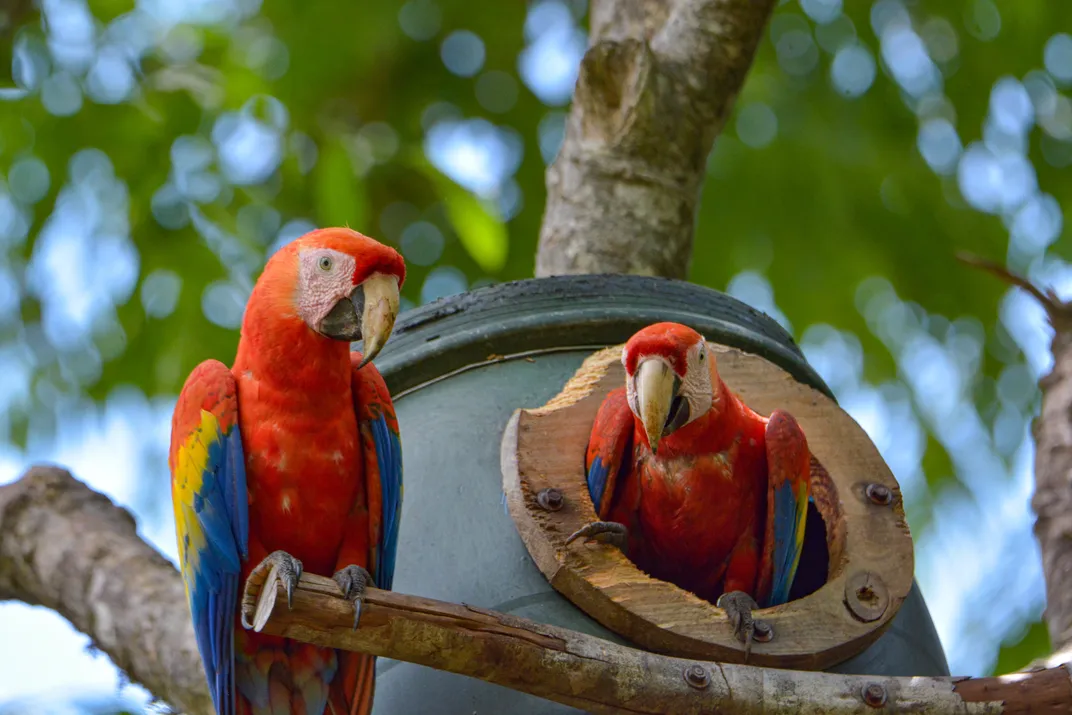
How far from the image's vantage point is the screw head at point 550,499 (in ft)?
10.8

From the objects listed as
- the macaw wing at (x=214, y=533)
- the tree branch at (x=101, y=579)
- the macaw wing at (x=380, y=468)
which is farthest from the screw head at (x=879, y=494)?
the tree branch at (x=101, y=579)

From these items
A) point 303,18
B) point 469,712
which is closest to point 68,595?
point 469,712

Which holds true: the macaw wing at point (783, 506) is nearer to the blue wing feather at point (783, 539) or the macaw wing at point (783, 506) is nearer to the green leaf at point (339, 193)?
the blue wing feather at point (783, 539)

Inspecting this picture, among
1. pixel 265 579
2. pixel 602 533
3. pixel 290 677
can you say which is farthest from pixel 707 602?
pixel 265 579

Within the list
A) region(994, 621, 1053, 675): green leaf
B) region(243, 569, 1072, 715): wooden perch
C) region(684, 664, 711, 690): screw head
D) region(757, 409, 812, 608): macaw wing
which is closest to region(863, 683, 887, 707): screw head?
region(243, 569, 1072, 715): wooden perch

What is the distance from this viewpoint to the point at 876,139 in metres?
6.35

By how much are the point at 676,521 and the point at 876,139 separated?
342 centimetres

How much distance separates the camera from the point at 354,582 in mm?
2730

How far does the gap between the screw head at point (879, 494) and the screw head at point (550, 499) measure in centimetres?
90

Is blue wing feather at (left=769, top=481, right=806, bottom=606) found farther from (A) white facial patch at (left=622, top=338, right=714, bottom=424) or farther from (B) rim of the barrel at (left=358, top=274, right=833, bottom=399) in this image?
(B) rim of the barrel at (left=358, top=274, right=833, bottom=399)

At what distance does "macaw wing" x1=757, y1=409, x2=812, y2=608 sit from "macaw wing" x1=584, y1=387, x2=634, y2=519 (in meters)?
0.41

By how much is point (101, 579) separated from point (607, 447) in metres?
1.81

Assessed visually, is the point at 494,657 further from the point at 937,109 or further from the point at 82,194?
the point at 937,109

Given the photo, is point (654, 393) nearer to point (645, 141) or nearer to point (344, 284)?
point (344, 284)
